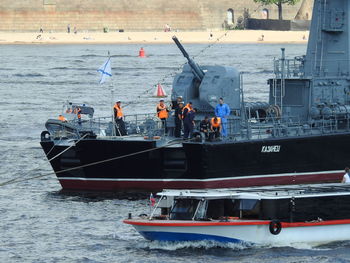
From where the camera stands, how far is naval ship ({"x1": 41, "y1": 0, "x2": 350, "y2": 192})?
46344mm

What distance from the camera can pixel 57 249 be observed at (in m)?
38.0

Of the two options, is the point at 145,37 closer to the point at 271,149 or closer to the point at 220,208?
the point at 271,149

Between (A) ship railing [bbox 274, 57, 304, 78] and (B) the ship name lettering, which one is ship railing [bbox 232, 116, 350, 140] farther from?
(A) ship railing [bbox 274, 57, 304, 78]

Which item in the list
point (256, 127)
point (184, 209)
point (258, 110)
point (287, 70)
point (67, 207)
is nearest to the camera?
point (184, 209)

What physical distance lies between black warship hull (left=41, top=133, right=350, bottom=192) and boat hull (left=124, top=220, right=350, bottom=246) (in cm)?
933

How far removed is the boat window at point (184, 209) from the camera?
3600 centimetres

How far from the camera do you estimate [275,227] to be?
36.3 m

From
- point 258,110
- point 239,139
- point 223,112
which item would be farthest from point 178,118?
point 258,110

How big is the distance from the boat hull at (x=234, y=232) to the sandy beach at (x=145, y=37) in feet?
465

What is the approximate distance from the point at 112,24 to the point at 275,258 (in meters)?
160

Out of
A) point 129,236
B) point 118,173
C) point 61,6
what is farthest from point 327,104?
point 61,6

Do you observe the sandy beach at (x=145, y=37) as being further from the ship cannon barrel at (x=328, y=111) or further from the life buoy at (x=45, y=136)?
the life buoy at (x=45, y=136)

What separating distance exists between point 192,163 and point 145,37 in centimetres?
14450

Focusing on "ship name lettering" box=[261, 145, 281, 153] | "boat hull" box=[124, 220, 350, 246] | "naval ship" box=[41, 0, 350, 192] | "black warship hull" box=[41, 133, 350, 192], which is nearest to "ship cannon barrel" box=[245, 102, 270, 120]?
"naval ship" box=[41, 0, 350, 192]
